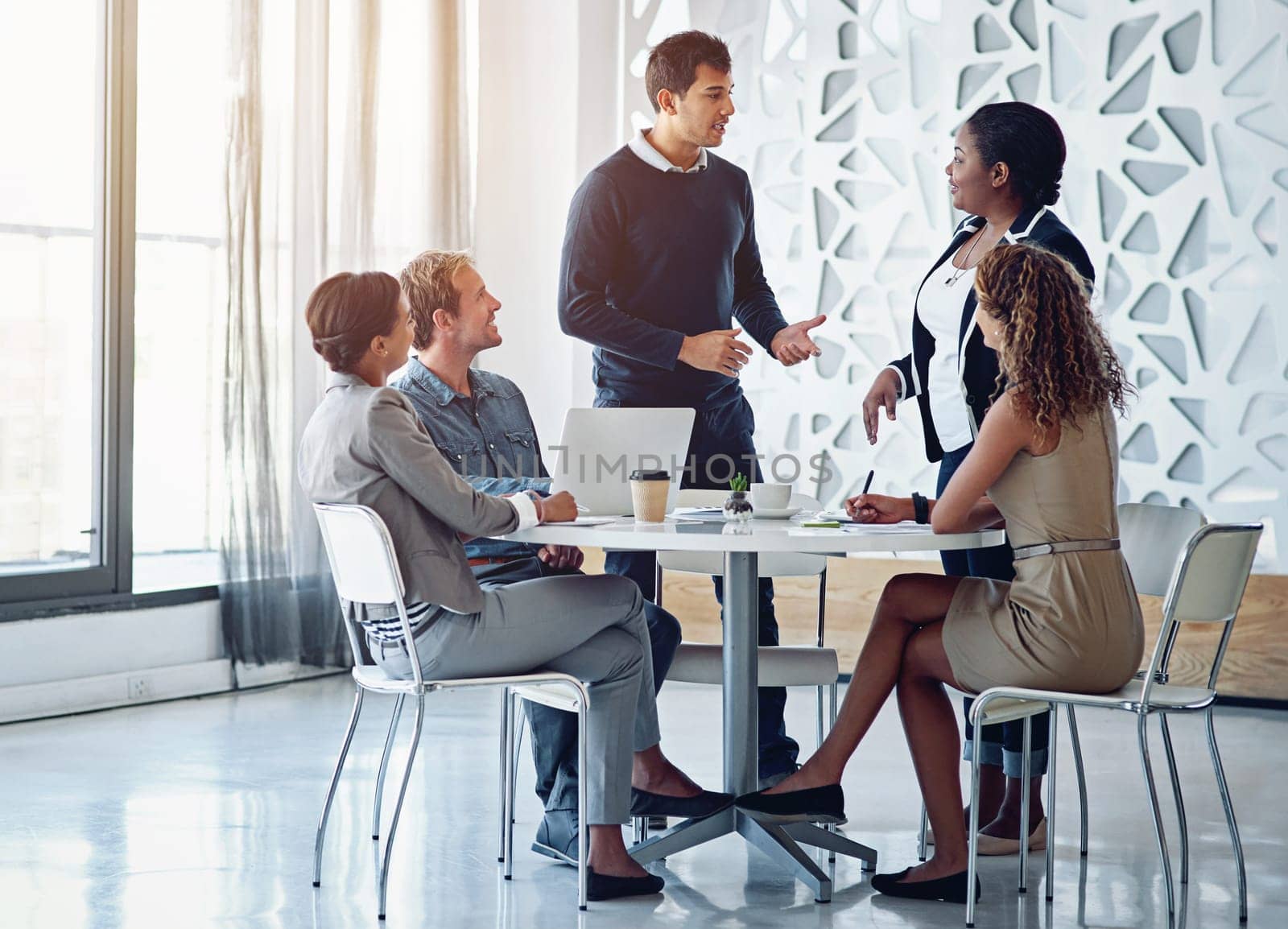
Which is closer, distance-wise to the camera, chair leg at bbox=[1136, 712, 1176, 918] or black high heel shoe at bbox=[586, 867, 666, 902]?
chair leg at bbox=[1136, 712, 1176, 918]

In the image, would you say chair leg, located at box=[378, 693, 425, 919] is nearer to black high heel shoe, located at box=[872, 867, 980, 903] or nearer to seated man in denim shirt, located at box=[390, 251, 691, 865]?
seated man in denim shirt, located at box=[390, 251, 691, 865]

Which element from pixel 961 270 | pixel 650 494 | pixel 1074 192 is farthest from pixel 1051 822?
pixel 1074 192

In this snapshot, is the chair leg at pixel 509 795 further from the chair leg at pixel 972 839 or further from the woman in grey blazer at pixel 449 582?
the chair leg at pixel 972 839

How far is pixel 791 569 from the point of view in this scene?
11.8ft

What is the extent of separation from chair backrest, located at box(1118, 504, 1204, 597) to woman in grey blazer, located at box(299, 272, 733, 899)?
109 centimetres

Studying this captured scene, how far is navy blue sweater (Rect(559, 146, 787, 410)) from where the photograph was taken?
3.62 meters

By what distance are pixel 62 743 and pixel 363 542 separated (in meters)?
2.13

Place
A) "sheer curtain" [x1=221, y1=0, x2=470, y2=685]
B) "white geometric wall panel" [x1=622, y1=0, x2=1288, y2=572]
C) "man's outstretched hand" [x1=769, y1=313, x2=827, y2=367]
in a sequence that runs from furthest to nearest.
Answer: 1. "sheer curtain" [x1=221, y1=0, x2=470, y2=685]
2. "white geometric wall panel" [x1=622, y1=0, x2=1288, y2=572]
3. "man's outstretched hand" [x1=769, y1=313, x2=827, y2=367]

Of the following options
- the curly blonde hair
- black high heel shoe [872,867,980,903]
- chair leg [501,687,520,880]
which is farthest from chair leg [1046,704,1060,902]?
chair leg [501,687,520,880]

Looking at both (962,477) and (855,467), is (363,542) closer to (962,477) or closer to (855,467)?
(962,477)

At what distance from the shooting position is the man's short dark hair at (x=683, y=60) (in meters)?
3.59

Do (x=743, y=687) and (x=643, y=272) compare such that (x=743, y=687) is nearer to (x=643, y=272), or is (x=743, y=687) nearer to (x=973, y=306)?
(x=973, y=306)

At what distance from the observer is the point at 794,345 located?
3.60m

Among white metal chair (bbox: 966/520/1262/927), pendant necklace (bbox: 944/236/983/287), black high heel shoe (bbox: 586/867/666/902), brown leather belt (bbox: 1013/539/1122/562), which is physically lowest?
black high heel shoe (bbox: 586/867/666/902)
